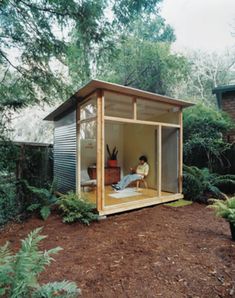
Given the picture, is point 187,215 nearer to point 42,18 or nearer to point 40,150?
point 40,150

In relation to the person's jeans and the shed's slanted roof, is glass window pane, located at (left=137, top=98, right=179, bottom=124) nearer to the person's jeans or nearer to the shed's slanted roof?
the shed's slanted roof

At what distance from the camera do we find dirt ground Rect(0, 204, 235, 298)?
235cm

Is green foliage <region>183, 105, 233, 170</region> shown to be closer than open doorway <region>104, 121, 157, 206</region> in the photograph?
No

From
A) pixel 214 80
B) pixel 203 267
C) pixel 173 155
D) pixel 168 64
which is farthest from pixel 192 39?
pixel 203 267

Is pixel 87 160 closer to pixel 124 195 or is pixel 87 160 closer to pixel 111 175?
pixel 124 195

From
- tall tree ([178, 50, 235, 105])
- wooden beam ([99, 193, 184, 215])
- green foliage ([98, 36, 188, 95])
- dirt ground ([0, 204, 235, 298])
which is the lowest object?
dirt ground ([0, 204, 235, 298])

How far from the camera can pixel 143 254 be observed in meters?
3.08

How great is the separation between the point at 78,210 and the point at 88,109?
2.18 meters

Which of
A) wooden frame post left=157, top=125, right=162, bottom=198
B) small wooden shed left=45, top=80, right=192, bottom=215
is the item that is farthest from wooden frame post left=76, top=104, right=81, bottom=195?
wooden frame post left=157, top=125, right=162, bottom=198

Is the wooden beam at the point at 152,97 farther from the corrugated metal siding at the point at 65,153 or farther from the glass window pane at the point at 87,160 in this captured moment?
the corrugated metal siding at the point at 65,153

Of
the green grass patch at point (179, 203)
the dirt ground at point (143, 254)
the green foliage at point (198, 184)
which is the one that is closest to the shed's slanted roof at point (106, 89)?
the green foliage at point (198, 184)

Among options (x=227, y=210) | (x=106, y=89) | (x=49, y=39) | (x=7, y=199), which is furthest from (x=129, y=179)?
(x=49, y=39)

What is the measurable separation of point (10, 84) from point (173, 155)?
4377mm

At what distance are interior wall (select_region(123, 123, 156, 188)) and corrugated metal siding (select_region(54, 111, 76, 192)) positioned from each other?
2454 millimetres
